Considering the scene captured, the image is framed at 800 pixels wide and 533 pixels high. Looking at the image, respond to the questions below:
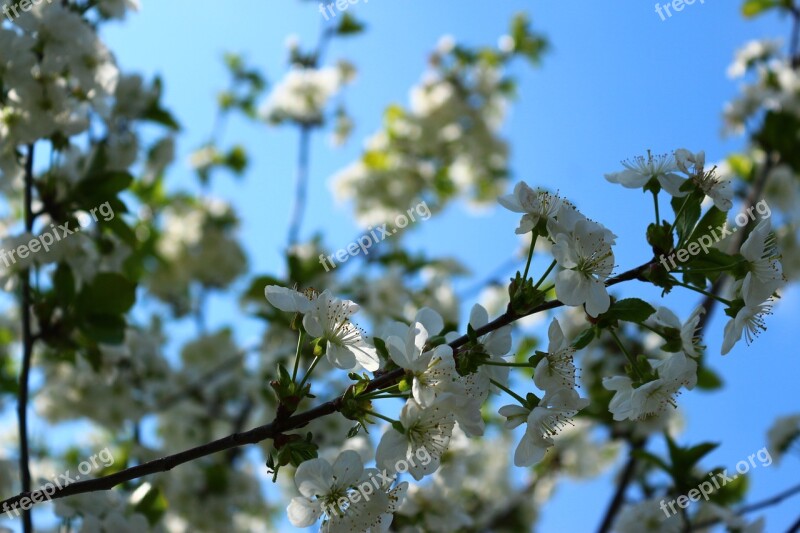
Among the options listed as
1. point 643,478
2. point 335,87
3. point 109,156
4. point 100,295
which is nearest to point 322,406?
point 100,295

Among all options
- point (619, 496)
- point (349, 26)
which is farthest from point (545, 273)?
point (349, 26)

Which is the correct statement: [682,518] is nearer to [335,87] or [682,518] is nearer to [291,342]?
[291,342]

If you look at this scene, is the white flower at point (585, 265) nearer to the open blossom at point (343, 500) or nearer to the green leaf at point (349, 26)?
the open blossom at point (343, 500)

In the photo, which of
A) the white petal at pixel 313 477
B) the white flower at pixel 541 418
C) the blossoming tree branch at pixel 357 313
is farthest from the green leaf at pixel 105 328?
the white flower at pixel 541 418

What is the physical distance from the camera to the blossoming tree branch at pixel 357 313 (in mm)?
1297

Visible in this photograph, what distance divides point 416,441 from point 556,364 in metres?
0.29

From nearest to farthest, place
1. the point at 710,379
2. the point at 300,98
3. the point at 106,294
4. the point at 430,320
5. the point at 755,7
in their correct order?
the point at 430,320 < the point at 106,294 < the point at 710,379 < the point at 755,7 < the point at 300,98

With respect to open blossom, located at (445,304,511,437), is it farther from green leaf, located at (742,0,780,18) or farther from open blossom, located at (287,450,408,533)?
green leaf, located at (742,0,780,18)

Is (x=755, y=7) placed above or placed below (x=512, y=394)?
above

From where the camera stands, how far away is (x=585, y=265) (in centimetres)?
131

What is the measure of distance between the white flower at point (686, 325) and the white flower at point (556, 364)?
0.25m

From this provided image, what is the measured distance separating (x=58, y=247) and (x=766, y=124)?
364 centimetres

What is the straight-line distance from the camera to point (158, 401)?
151 inches

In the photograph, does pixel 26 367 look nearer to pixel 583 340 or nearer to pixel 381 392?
pixel 381 392
